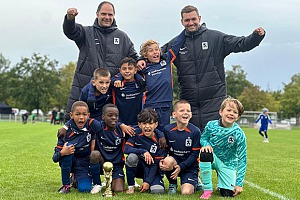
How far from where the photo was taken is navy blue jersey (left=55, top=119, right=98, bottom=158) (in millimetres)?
6090

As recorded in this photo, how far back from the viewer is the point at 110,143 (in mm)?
6277

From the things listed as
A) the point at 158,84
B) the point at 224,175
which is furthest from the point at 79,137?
the point at 224,175

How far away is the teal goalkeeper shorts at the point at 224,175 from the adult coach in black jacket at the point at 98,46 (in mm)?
2164

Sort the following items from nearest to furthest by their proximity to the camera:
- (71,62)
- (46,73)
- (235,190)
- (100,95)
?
(235,190)
(100,95)
(46,73)
(71,62)

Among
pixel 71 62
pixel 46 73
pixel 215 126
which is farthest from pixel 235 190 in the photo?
pixel 71 62

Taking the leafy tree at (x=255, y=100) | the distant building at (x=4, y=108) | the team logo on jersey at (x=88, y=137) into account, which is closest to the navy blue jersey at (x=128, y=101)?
the team logo on jersey at (x=88, y=137)

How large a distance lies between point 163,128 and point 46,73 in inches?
2604

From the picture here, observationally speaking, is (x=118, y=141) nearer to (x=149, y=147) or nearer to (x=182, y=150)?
(x=149, y=147)

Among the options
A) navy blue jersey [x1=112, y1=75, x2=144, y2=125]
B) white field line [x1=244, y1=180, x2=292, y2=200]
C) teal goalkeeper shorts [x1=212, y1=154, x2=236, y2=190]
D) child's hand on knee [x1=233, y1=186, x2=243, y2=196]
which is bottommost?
white field line [x1=244, y1=180, x2=292, y2=200]

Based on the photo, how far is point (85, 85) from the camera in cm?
680

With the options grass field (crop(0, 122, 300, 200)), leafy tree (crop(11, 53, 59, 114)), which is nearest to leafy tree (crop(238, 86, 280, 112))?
leafy tree (crop(11, 53, 59, 114))

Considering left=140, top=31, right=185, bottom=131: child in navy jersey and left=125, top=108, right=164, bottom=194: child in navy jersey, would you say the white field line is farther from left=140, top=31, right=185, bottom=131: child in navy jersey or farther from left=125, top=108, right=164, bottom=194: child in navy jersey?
left=140, top=31, right=185, bottom=131: child in navy jersey

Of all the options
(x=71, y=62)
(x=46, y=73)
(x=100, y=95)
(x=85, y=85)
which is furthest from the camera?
(x=71, y=62)

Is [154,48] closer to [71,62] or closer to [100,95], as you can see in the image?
[100,95]
